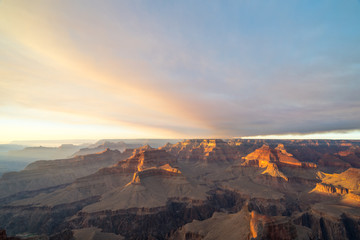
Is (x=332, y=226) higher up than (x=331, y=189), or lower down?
lower down

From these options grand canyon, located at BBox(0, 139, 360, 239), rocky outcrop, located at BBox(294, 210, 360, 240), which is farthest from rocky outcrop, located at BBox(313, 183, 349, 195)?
rocky outcrop, located at BBox(294, 210, 360, 240)

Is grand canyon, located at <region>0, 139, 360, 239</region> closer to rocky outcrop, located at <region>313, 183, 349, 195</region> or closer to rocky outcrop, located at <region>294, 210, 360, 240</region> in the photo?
rocky outcrop, located at <region>294, 210, 360, 240</region>

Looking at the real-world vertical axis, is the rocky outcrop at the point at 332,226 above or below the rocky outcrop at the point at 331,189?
below

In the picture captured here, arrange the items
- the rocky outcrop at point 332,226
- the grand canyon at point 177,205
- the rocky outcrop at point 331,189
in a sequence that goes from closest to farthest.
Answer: the grand canyon at point 177,205 < the rocky outcrop at point 332,226 < the rocky outcrop at point 331,189

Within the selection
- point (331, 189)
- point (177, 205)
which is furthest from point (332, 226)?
point (177, 205)

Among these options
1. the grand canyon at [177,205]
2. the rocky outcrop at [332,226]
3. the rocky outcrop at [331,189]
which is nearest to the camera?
the grand canyon at [177,205]

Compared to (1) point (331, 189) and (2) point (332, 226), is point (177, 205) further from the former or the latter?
(1) point (331, 189)

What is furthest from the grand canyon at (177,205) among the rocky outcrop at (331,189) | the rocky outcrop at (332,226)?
the rocky outcrop at (331,189)

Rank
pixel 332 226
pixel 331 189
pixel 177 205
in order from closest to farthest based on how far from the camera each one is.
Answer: pixel 332 226
pixel 177 205
pixel 331 189

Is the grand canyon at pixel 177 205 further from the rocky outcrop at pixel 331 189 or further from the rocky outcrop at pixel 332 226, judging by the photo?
the rocky outcrop at pixel 331 189

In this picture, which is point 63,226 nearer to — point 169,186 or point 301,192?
point 169,186

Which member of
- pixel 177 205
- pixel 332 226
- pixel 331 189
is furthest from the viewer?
pixel 331 189
